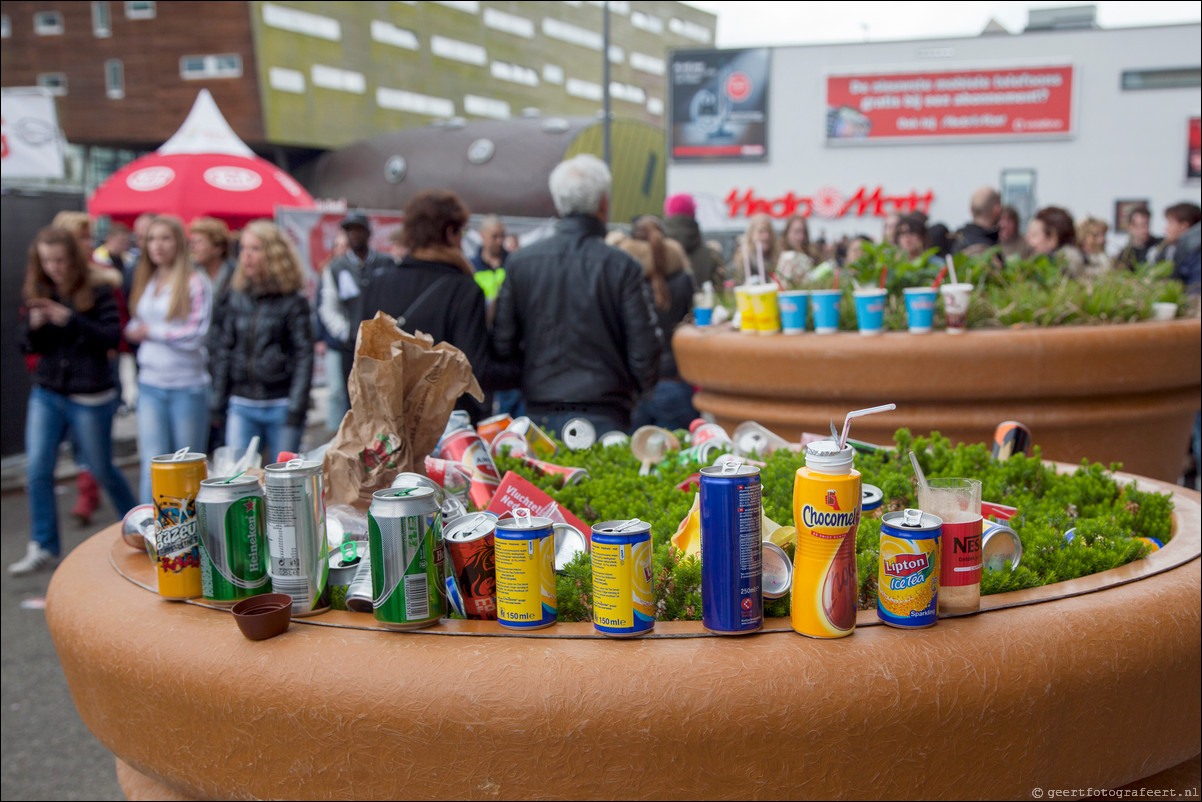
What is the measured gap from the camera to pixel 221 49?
2658 cm

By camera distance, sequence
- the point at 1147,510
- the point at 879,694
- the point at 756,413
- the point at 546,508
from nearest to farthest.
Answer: the point at 879,694 < the point at 546,508 < the point at 1147,510 < the point at 756,413

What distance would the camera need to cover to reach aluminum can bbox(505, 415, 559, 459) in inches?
109

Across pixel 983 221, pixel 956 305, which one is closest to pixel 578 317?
pixel 956 305

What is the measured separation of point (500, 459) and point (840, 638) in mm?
1271

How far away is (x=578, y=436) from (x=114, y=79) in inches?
1162

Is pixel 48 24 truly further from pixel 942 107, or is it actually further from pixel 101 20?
pixel 942 107

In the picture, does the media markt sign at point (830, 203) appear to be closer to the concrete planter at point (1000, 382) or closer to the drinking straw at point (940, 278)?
the drinking straw at point (940, 278)

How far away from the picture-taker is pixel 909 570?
61.4 inches

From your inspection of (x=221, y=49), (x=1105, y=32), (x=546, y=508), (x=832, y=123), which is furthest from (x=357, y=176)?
(x=546, y=508)

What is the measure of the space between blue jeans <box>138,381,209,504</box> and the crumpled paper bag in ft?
11.5

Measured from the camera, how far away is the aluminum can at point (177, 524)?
179 centimetres

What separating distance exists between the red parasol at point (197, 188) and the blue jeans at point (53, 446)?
257 inches

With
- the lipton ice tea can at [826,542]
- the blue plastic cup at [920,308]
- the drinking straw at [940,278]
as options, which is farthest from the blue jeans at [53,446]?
the lipton ice tea can at [826,542]

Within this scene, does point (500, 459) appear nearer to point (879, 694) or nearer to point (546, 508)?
point (546, 508)
